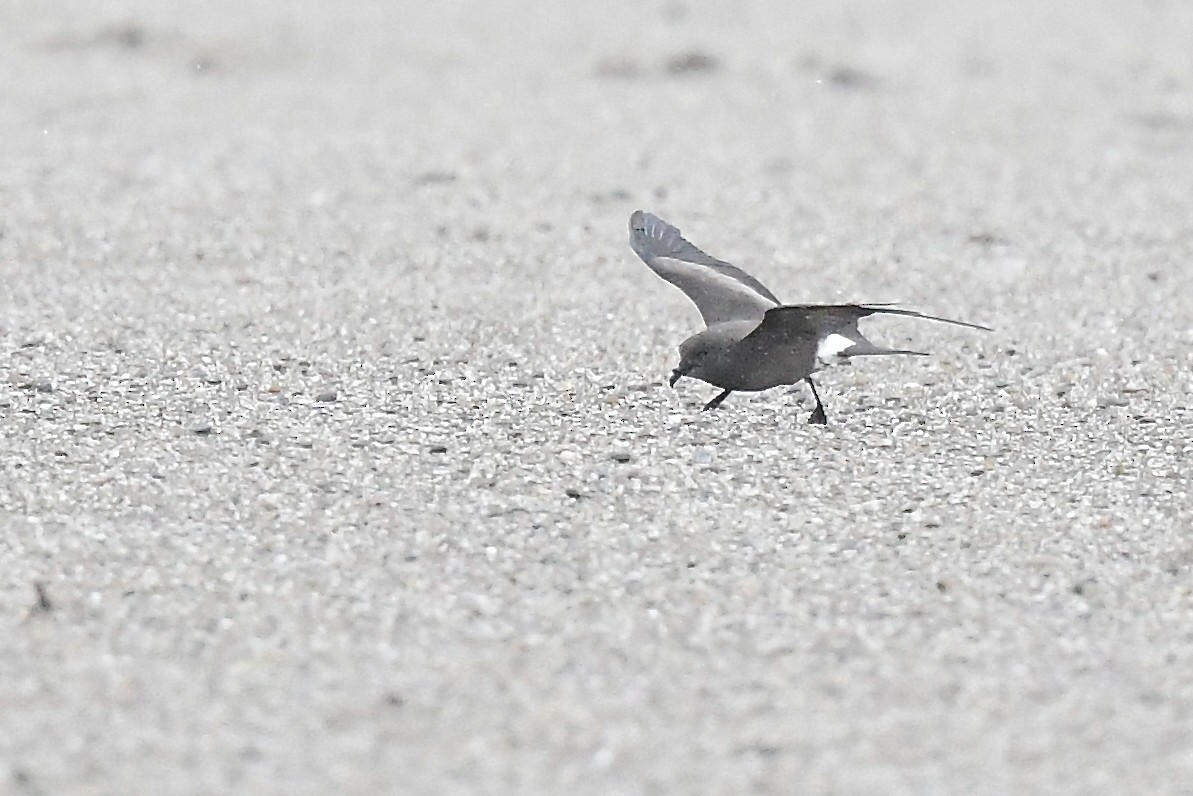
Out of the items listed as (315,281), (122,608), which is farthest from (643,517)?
(315,281)

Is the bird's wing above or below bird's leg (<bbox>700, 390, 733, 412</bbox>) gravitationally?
above

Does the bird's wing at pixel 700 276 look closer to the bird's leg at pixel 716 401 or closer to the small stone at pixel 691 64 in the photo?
the bird's leg at pixel 716 401

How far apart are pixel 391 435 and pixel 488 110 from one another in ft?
15.6

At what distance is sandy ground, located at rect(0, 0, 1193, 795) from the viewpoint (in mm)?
3328

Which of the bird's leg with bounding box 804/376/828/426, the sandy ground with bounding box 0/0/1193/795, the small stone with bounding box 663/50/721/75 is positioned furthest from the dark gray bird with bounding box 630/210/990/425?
the small stone with bounding box 663/50/721/75

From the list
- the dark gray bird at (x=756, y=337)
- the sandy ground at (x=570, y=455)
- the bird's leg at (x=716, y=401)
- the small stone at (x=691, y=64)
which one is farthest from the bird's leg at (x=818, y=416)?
the small stone at (x=691, y=64)

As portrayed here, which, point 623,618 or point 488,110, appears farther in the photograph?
point 488,110

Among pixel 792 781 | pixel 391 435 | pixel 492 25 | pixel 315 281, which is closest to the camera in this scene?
pixel 792 781

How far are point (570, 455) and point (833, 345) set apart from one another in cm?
76

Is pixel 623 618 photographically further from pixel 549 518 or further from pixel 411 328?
pixel 411 328

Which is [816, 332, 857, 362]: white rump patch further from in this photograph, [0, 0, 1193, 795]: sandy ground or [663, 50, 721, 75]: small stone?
[663, 50, 721, 75]: small stone

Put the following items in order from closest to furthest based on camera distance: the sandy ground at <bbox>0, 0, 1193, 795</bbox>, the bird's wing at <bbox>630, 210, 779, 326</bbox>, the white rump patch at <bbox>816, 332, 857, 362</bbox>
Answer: the sandy ground at <bbox>0, 0, 1193, 795</bbox>
the white rump patch at <bbox>816, 332, 857, 362</bbox>
the bird's wing at <bbox>630, 210, 779, 326</bbox>

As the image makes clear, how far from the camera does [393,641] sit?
3.66m

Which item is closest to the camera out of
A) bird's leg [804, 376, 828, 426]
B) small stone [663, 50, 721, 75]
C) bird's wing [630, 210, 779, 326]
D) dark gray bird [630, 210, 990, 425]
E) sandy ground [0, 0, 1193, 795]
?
sandy ground [0, 0, 1193, 795]
